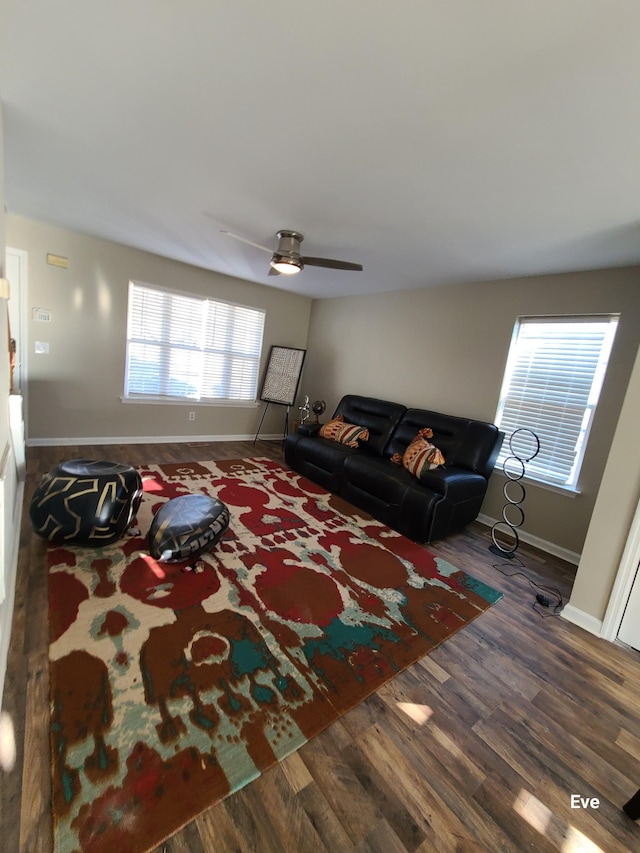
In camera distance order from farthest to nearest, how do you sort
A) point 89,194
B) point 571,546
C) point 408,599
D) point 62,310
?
point 62,310 → point 571,546 → point 89,194 → point 408,599

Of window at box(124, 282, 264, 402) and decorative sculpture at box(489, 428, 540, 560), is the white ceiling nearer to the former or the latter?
decorative sculpture at box(489, 428, 540, 560)

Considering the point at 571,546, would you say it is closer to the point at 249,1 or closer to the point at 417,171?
the point at 417,171

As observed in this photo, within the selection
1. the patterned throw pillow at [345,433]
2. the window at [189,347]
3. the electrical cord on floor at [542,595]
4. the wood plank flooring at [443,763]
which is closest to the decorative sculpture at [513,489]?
the electrical cord on floor at [542,595]

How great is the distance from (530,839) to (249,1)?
288 cm

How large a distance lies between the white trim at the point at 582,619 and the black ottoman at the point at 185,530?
2407mm

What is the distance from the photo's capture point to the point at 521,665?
74.1 inches

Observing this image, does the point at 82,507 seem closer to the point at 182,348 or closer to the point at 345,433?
the point at 345,433

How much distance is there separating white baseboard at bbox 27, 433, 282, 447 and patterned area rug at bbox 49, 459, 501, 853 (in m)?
2.08

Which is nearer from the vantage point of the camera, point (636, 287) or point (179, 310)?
point (636, 287)

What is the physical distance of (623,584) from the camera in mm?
2113

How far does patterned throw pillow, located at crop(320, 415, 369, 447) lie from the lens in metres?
4.18

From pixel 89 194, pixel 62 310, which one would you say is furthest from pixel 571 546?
pixel 62 310

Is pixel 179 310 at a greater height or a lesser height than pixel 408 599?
greater

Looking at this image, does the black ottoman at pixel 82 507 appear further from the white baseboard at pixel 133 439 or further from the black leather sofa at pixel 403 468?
the white baseboard at pixel 133 439
